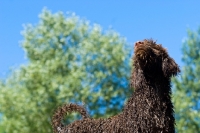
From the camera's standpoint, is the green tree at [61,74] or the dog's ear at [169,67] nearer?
the dog's ear at [169,67]

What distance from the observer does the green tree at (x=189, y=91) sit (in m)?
13.4

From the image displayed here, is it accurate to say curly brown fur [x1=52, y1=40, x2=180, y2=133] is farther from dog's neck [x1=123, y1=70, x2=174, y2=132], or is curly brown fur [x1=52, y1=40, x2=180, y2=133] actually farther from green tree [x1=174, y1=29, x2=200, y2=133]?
green tree [x1=174, y1=29, x2=200, y2=133]

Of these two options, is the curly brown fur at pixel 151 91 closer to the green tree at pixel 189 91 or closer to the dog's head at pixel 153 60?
the dog's head at pixel 153 60

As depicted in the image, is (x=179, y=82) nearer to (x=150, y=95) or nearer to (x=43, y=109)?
(x=43, y=109)

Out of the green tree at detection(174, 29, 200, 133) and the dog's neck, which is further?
the green tree at detection(174, 29, 200, 133)

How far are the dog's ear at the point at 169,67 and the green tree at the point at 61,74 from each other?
6.84 metres

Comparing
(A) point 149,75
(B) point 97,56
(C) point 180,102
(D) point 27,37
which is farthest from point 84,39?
(A) point 149,75

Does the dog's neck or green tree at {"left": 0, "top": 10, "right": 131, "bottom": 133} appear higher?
green tree at {"left": 0, "top": 10, "right": 131, "bottom": 133}

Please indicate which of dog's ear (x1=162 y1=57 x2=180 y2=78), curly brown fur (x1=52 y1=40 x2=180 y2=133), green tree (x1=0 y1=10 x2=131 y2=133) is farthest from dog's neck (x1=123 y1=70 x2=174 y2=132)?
green tree (x1=0 y1=10 x2=131 y2=133)

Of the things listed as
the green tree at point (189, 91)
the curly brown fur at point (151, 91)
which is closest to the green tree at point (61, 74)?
the green tree at point (189, 91)

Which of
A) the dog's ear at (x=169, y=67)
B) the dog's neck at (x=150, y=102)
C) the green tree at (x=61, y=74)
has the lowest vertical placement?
the dog's neck at (x=150, y=102)

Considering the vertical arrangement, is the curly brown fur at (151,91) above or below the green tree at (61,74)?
below

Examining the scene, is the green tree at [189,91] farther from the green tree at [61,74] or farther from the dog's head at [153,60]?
the dog's head at [153,60]

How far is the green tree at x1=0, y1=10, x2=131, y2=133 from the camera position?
40.8 feet
